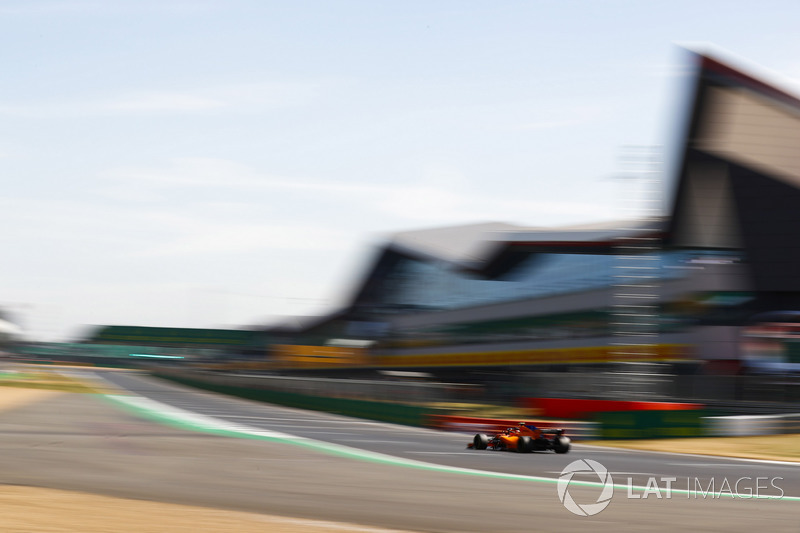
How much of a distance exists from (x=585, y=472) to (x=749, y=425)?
33.7ft

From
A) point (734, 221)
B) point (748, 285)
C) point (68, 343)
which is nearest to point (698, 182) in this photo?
point (734, 221)

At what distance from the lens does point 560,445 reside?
15.4 metres

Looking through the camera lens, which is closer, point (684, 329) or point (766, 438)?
point (766, 438)

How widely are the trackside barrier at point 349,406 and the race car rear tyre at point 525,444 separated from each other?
8.44m

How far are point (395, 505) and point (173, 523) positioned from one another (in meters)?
2.38

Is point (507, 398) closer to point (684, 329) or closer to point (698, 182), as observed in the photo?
point (684, 329)

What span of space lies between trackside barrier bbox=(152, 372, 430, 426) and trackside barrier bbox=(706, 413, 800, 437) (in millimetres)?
7010

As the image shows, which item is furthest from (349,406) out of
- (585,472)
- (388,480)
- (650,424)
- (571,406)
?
(388,480)

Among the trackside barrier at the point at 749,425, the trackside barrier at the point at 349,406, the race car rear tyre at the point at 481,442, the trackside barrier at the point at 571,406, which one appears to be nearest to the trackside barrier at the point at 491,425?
the trackside barrier at the point at 349,406

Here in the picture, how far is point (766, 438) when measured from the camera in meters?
21.2

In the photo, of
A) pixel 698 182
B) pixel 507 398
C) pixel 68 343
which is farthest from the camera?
pixel 68 343

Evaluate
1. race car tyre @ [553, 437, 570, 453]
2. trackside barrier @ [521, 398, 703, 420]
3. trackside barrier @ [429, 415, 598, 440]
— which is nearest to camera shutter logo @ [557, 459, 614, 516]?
race car tyre @ [553, 437, 570, 453]

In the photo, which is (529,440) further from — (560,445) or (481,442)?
(481,442)

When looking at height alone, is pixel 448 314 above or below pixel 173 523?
above
